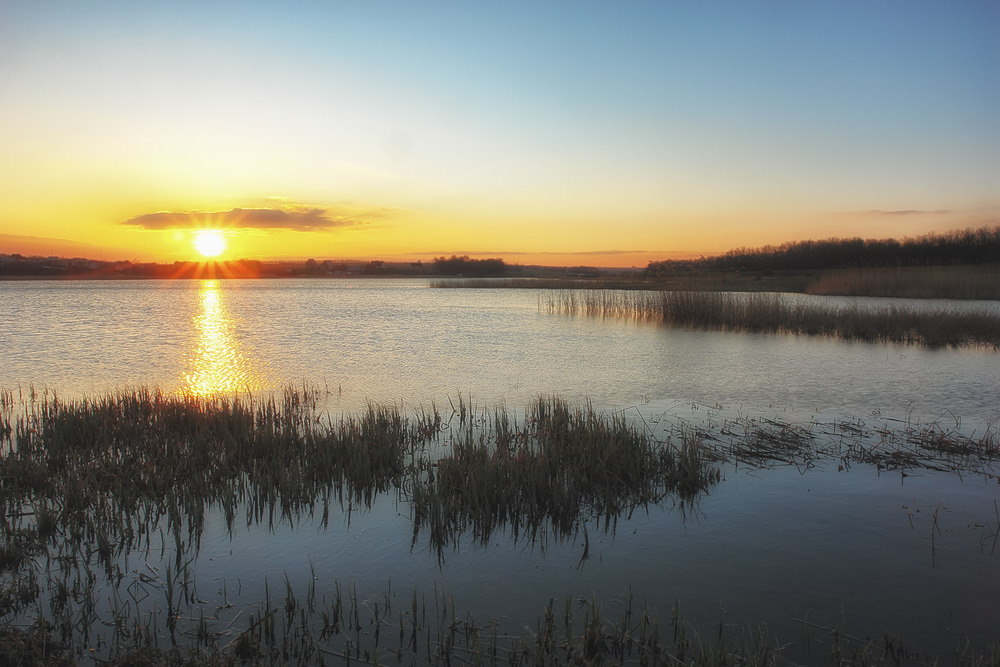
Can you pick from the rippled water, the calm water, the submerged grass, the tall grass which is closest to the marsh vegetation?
the submerged grass

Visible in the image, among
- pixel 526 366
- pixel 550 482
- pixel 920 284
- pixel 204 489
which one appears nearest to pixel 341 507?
pixel 204 489

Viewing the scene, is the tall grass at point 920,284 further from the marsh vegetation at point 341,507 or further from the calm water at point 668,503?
the marsh vegetation at point 341,507

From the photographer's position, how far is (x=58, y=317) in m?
28.4

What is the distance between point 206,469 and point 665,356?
12.5 m

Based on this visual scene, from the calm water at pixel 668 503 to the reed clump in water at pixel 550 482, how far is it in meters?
0.26

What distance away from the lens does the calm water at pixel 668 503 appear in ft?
13.2

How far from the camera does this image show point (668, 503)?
5734 millimetres

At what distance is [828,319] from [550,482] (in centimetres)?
1988

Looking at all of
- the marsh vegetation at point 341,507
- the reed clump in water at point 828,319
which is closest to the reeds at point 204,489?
the marsh vegetation at point 341,507

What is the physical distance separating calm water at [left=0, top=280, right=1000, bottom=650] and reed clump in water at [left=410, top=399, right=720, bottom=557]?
265 millimetres

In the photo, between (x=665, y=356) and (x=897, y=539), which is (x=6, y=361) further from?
(x=897, y=539)

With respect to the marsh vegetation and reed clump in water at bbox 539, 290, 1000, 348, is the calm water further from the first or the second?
reed clump in water at bbox 539, 290, 1000, 348

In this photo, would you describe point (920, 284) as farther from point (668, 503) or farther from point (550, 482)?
point (550, 482)

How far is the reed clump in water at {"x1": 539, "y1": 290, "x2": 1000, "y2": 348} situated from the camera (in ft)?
61.7
